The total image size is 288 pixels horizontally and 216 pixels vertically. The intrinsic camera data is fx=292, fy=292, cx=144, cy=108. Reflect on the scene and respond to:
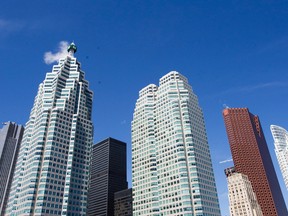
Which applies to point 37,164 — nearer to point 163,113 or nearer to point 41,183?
point 41,183

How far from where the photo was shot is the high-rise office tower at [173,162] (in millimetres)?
156375

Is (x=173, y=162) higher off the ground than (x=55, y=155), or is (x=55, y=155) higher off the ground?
(x=55, y=155)

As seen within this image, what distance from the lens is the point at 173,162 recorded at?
168 m

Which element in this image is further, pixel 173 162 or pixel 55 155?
pixel 173 162

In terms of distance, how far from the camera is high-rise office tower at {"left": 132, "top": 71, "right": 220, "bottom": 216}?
156 metres

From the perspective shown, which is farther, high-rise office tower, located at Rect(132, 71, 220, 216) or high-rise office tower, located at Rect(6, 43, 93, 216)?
high-rise office tower, located at Rect(132, 71, 220, 216)

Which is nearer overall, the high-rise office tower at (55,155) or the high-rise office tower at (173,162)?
the high-rise office tower at (55,155)

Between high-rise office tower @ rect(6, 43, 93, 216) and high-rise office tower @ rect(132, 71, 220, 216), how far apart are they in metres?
34.8

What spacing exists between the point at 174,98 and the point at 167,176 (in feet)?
172

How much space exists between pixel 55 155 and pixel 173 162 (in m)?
66.2

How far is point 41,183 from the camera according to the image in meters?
148

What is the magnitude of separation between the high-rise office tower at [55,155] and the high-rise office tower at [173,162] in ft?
114

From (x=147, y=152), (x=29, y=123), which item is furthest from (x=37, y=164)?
(x=147, y=152)

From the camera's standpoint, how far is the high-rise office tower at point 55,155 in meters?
147
